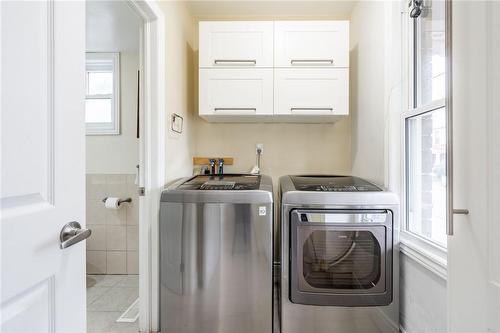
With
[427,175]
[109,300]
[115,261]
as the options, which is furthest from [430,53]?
[115,261]

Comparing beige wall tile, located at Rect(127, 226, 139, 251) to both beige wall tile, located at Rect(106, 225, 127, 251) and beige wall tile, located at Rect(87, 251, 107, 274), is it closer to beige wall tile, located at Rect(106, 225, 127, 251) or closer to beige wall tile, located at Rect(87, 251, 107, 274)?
beige wall tile, located at Rect(106, 225, 127, 251)

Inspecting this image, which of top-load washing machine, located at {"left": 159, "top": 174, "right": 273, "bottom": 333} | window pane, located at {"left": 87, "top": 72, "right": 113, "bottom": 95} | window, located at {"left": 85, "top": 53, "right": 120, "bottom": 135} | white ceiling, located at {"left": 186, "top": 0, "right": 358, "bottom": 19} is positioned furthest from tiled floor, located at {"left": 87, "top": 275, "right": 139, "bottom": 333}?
white ceiling, located at {"left": 186, "top": 0, "right": 358, "bottom": 19}

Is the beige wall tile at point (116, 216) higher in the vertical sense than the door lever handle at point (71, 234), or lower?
lower

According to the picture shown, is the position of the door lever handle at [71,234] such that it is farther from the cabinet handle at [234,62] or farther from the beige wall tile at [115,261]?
the beige wall tile at [115,261]

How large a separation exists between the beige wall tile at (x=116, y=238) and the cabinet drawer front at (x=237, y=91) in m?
1.49

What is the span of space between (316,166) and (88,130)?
226 cm

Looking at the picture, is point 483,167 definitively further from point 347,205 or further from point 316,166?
point 316,166

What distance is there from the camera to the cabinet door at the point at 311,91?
6.57 ft

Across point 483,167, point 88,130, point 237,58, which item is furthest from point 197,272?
point 88,130

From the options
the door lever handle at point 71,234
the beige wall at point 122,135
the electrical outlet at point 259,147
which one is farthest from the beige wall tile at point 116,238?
the door lever handle at point 71,234

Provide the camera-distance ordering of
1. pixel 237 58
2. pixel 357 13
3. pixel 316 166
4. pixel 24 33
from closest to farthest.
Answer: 1. pixel 24 33
2. pixel 237 58
3. pixel 357 13
4. pixel 316 166

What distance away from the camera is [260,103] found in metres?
2.04

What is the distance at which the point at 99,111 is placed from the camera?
270 centimetres

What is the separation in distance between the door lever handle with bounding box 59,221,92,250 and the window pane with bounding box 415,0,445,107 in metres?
1.59
